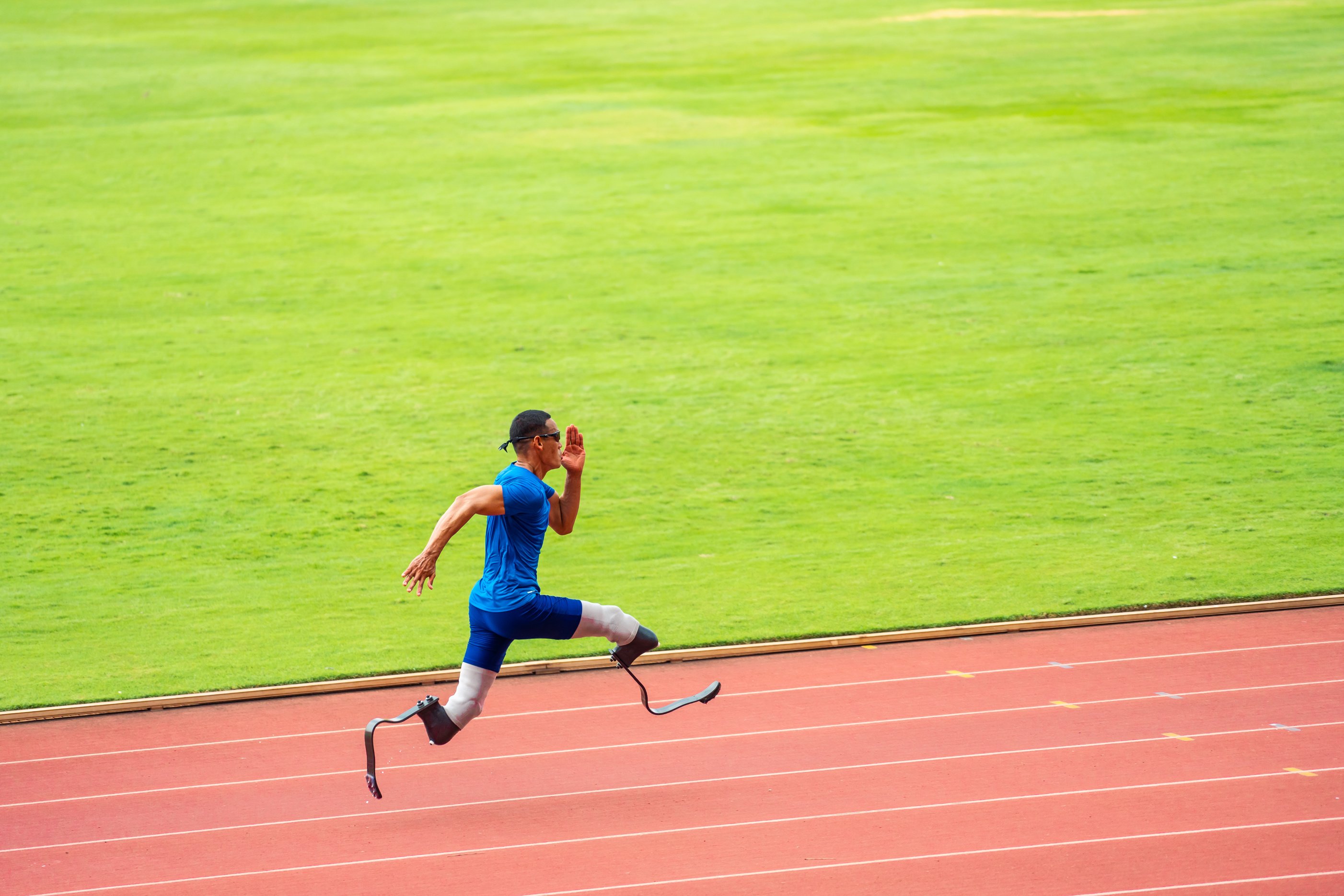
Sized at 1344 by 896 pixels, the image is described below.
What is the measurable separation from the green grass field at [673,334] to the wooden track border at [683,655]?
0.80 ft

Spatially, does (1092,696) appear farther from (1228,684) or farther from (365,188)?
(365,188)

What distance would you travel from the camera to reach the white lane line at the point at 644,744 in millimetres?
8492

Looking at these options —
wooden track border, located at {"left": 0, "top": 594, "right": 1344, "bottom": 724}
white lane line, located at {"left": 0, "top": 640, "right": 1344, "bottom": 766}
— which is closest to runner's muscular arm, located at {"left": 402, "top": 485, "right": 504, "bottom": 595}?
white lane line, located at {"left": 0, "top": 640, "right": 1344, "bottom": 766}

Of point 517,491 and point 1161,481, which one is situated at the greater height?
point 517,491

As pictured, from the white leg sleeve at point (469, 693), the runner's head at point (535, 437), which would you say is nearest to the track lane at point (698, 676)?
the white leg sleeve at point (469, 693)

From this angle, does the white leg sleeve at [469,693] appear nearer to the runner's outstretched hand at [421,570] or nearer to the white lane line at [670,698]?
the runner's outstretched hand at [421,570]

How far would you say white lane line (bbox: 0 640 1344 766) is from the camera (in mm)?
9125

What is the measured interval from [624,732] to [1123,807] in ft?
10.2

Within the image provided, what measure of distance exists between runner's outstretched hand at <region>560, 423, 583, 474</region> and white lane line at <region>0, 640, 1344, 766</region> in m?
2.33

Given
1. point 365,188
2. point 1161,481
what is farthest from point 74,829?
point 365,188

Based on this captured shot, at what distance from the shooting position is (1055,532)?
13102 mm

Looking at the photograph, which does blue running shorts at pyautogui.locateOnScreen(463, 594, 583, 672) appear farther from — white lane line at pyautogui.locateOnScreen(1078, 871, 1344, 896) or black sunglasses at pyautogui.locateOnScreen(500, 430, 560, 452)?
white lane line at pyautogui.locateOnScreen(1078, 871, 1344, 896)

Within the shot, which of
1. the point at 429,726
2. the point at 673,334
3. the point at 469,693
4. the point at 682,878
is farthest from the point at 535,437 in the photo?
the point at 673,334

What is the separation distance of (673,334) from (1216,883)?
1298cm
